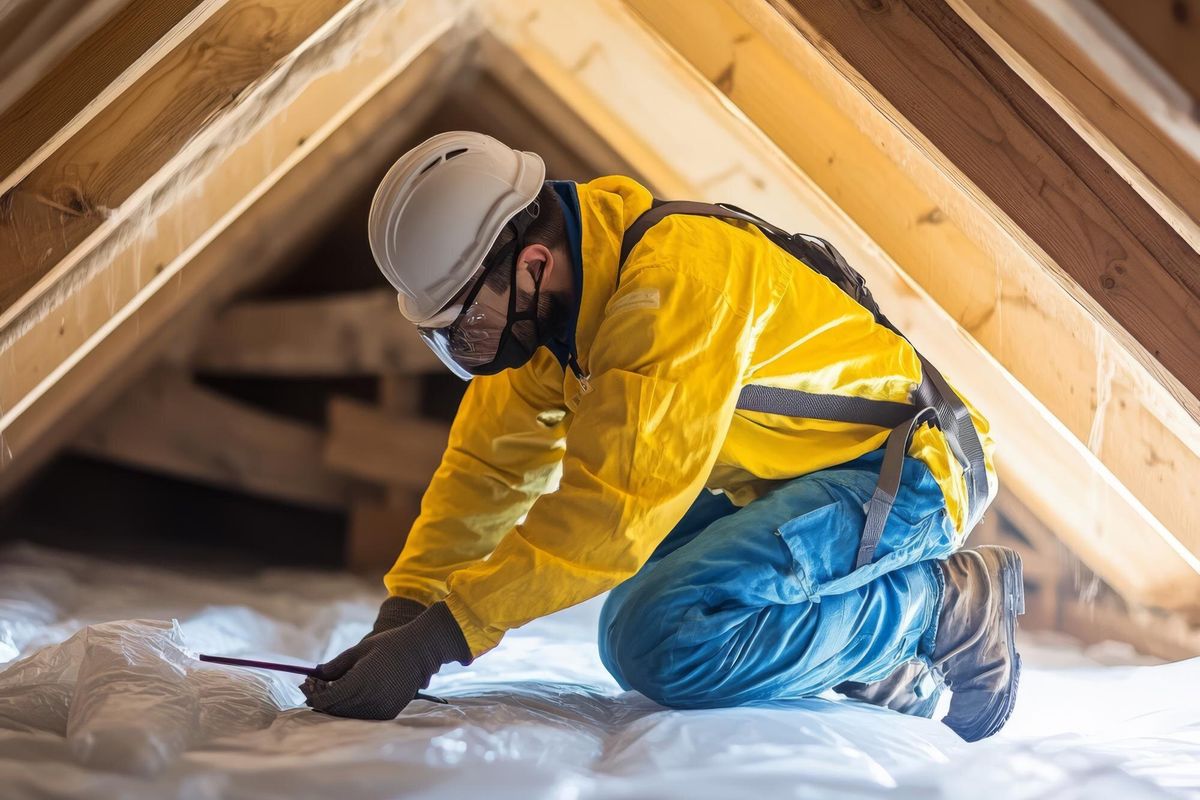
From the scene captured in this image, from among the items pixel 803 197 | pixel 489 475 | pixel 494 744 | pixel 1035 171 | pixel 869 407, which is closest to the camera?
pixel 494 744

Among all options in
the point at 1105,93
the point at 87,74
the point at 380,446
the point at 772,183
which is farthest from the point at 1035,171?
the point at 380,446

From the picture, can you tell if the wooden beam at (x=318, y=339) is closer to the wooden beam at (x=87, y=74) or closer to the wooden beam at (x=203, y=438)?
the wooden beam at (x=203, y=438)

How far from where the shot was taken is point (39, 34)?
4.27 feet

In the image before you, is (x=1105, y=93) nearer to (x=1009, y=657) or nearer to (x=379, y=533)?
(x=1009, y=657)

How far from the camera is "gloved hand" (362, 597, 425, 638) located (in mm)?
1582

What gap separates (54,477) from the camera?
12.1 ft

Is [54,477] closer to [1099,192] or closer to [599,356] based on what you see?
[599,356]

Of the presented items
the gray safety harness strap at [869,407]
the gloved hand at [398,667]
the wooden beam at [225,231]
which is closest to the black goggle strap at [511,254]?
the gray safety harness strap at [869,407]

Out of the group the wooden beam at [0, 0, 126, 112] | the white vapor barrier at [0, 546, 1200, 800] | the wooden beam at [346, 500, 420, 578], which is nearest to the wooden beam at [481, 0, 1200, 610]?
the white vapor barrier at [0, 546, 1200, 800]

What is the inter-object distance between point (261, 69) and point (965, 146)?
3.30 ft

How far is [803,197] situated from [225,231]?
1.36m

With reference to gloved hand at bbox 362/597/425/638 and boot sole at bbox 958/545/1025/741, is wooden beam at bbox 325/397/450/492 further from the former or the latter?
boot sole at bbox 958/545/1025/741

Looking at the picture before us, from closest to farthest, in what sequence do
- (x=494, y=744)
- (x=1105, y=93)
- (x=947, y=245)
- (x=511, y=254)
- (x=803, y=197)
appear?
(x=1105, y=93)
(x=494, y=744)
(x=511, y=254)
(x=947, y=245)
(x=803, y=197)

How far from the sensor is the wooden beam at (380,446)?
10.5 feet
